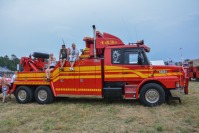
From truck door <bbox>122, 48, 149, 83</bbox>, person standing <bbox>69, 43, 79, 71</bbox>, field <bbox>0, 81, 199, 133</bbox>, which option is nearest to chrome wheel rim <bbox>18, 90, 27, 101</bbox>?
field <bbox>0, 81, 199, 133</bbox>

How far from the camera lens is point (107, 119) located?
789cm

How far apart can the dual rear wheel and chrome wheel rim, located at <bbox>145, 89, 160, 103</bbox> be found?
453 centimetres

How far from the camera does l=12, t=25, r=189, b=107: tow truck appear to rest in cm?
996

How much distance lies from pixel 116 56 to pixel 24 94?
516 centimetres

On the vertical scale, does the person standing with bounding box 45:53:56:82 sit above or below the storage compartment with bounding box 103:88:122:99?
above

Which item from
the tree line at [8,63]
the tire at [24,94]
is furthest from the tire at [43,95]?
the tree line at [8,63]

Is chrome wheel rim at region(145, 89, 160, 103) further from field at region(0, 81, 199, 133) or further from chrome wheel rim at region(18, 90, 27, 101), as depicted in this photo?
chrome wheel rim at region(18, 90, 27, 101)

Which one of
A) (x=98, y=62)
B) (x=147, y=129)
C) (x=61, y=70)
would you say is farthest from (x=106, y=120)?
(x=61, y=70)

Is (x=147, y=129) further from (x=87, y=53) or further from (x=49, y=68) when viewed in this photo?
(x=49, y=68)

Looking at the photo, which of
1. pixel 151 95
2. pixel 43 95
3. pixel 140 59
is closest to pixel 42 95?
pixel 43 95

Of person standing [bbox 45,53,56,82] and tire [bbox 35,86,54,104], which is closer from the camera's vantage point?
person standing [bbox 45,53,56,82]

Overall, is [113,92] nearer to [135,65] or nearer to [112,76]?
[112,76]

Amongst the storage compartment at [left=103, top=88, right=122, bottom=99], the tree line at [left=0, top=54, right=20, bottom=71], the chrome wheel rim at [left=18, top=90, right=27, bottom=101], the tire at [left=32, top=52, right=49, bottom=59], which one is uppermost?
the tree line at [left=0, top=54, right=20, bottom=71]

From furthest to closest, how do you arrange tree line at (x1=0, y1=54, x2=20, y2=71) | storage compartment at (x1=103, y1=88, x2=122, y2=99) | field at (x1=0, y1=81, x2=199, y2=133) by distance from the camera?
tree line at (x1=0, y1=54, x2=20, y2=71) < storage compartment at (x1=103, y1=88, x2=122, y2=99) < field at (x1=0, y1=81, x2=199, y2=133)
